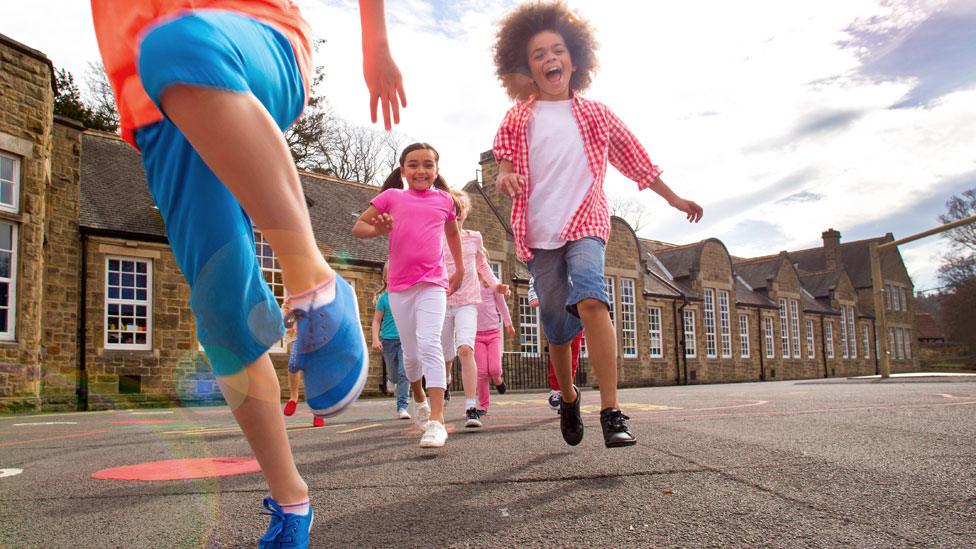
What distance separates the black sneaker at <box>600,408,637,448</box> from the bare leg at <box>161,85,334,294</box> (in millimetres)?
2015

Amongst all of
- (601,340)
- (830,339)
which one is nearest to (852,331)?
(830,339)

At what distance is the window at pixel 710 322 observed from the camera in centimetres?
A: 3497

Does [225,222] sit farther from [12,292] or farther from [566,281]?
[12,292]

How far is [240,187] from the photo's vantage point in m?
1.55

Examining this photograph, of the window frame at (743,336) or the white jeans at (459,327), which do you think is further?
the window frame at (743,336)

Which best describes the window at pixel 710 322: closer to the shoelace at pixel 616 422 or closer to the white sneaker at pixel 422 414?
the white sneaker at pixel 422 414

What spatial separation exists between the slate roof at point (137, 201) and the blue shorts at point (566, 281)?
15.7 m

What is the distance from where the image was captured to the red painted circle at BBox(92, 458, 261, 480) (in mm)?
3549

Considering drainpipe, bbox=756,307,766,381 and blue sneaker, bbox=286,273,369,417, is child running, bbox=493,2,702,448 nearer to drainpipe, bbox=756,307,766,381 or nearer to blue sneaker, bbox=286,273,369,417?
blue sneaker, bbox=286,273,369,417

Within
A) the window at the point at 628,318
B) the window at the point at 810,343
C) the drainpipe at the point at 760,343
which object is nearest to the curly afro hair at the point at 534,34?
the window at the point at 628,318

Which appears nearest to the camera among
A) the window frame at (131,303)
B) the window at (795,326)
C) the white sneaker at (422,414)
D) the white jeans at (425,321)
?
the white jeans at (425,321)

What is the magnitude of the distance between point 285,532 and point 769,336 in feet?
134

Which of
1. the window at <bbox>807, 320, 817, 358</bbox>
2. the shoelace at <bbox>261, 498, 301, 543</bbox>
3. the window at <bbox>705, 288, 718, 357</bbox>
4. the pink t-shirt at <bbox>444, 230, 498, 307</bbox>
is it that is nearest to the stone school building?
the window at <bbox>705, 288, 718, 357</bbox>

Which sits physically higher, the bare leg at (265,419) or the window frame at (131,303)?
the window frame at (131,303)
